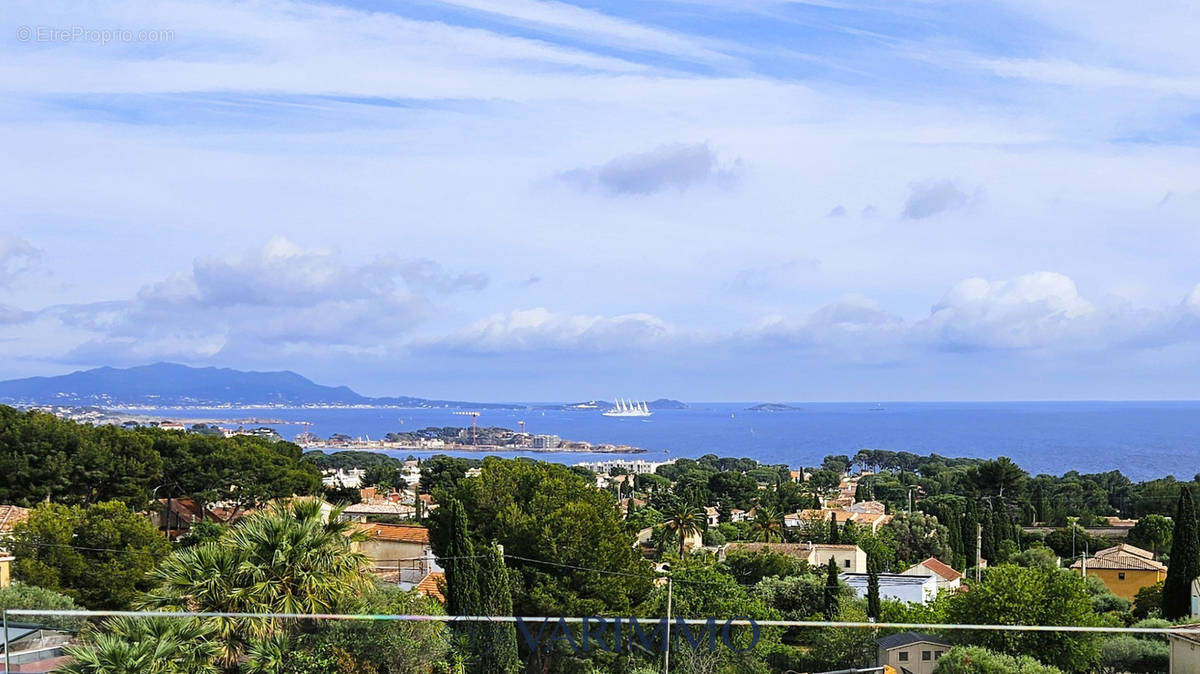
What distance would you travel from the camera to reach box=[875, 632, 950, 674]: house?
20.1 ft

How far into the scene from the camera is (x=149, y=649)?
191 inches

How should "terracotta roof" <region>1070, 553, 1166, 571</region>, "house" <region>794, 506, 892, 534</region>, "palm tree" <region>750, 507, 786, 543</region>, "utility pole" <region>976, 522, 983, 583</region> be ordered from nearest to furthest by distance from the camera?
1. "terracotta roof" <region>1070, 553, 1166, 571</region>
2. "utility pole" <region>976, 522, 983, 583</region>
3. "palm tree" <region>750, 507, 786, 543</region>
4. "house" <region>794, 506, 892, 534</region>

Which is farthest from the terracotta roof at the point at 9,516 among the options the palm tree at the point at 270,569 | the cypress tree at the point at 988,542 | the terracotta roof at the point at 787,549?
the cypress tree at the point at 988,542

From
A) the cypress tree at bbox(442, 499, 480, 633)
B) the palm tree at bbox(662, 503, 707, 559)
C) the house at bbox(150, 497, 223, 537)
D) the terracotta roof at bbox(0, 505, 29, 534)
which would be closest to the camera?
the cypress tree at bbox(442, 499, 480, 633)

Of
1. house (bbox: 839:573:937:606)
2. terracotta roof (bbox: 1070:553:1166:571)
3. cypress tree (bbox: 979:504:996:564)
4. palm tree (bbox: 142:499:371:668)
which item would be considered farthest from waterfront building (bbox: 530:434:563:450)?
palm tree (bbox: 142:499:371:668)

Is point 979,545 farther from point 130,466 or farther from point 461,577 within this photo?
point 130,466

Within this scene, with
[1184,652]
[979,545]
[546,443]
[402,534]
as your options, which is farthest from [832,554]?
[546,443]

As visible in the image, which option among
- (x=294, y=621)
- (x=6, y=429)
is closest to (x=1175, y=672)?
(x=294, y=621)

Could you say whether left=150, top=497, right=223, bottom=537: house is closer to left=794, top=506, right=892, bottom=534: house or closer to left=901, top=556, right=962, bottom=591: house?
left=901, top=556, right=962, bottom=591: house

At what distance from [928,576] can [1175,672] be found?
16169 millimetres

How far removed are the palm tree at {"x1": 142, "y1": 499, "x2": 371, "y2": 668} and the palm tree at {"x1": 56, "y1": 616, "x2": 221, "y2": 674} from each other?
3.57 ft

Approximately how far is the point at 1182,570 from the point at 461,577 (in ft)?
39.3

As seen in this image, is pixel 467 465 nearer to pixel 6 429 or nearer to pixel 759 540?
pixel 759 540

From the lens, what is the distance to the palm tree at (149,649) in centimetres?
442
